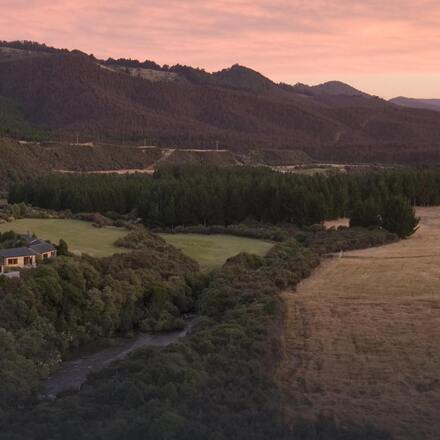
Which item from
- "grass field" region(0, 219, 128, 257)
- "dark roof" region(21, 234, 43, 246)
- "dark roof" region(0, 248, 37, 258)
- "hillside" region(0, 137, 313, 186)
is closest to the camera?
"dark roof" region(0, 248, 37, 258)

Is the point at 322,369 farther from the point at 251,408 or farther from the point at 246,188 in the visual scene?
the point at 246,188

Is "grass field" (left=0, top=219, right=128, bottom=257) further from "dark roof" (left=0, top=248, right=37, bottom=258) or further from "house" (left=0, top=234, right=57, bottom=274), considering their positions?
"dark roof" (left=0, top=248, right=37, bottom=258)

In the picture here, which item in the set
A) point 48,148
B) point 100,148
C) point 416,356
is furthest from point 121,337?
point 100,148

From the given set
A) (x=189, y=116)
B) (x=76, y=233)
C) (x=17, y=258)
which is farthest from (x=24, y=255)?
(x=189, y=116)

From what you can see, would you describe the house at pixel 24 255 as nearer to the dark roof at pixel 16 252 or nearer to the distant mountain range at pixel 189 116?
the dark roof at pixel 16 252

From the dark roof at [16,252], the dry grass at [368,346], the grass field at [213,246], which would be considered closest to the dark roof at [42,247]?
the dark roof at [16,252]

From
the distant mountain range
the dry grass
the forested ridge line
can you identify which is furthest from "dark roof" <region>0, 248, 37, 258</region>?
the distant mountain range

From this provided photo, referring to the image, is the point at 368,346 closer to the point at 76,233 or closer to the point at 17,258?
the point at 17,258
